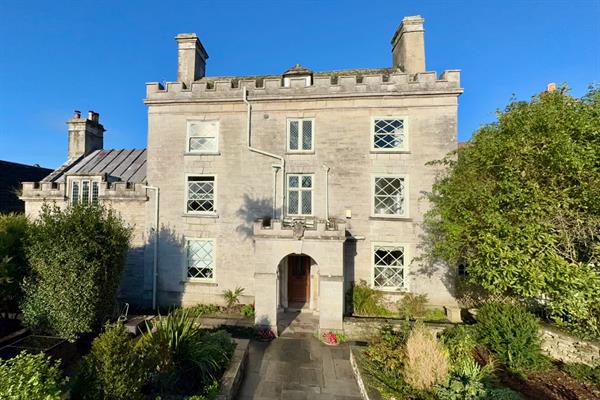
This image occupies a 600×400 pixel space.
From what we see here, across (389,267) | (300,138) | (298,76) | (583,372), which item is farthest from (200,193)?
(583,372)

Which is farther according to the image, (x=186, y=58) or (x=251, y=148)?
(x=186, y=58)

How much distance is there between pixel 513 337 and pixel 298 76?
1293 cm

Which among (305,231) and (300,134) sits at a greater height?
(300,134)

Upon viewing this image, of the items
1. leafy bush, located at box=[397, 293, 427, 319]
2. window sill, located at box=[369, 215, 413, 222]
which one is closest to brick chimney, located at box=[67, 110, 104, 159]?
window sill, located at box=[369, 215, 413, 222]

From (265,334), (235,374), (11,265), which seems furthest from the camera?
(265,334)

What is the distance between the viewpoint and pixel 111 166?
15.3 meters

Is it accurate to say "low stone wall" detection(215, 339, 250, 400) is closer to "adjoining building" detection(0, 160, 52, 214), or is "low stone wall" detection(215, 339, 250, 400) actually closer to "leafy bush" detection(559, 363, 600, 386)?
"leafy bush" detection(559, 363, 600, 386)

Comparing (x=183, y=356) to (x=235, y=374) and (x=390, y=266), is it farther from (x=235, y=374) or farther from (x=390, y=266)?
(x=390, y=266)

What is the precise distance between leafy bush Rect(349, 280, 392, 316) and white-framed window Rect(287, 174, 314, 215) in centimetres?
410

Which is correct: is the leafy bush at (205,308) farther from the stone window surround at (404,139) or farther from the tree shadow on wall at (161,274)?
the stone window surround at (404,139)

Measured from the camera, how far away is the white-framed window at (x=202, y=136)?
1277cm

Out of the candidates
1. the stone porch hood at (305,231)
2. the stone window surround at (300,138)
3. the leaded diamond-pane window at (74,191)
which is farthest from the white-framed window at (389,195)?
the leaded diamond-pane window at (74,191)

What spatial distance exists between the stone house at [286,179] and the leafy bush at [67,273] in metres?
4.11

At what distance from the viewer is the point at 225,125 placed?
12.7m
